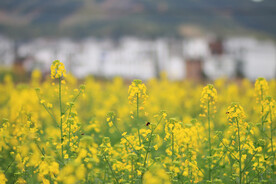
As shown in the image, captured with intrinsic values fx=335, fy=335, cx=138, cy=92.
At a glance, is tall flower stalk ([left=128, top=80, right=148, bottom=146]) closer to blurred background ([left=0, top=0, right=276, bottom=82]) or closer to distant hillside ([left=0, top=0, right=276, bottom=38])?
blurred background ([left=0, top=0, right=276, bottom=82])

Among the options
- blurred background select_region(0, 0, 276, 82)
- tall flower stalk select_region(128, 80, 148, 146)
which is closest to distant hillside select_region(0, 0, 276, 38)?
blurred background select_region(0, 0, 276, 82)

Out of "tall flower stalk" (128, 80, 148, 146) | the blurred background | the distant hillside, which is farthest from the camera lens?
the distant hillside

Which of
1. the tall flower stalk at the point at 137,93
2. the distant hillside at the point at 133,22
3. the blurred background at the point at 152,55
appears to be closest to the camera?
the tall flower stalk at the point at 137,93

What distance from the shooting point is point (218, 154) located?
370 cm

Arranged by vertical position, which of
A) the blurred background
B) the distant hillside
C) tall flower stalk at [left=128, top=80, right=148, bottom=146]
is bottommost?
tall flower stalk at [left=128, top=80, right=148, bottom=146]

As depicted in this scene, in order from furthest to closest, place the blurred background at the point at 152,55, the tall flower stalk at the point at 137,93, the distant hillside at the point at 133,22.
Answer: the distant hillside at the point at 133,22 → the blurred background at the point at 152,55 → the tall flower stalk at the point at 137,93

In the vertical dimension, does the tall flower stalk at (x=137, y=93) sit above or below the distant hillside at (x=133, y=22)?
below

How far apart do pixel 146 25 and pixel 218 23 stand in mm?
28200

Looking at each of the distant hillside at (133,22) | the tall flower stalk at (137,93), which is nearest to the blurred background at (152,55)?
the tall flower stalk at (137,93)

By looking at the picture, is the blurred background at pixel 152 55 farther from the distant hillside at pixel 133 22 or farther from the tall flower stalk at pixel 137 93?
the distant hillside at pixel 133 22

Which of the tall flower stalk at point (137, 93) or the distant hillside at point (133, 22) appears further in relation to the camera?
the distant hillside at point (133, 22)

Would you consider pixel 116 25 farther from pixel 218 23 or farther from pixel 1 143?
pixel 1 143

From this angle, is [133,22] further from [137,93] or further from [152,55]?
[137,93]

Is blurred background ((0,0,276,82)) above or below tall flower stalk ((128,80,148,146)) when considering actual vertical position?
above
